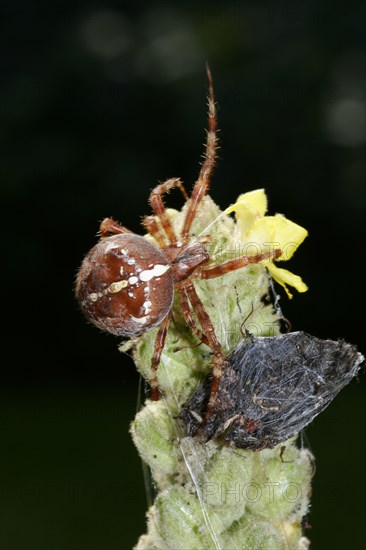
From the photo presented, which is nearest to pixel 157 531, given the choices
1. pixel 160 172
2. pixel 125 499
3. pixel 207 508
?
pixel 207 508

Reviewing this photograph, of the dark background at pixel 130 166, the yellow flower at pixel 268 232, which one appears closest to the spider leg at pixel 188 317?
the yellow flower at pixel 268 232

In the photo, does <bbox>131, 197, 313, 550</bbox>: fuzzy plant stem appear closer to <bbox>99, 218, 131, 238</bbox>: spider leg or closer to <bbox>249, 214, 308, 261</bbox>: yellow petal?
<bbox>249, 214, 308, 261</bbox>: yellow petal

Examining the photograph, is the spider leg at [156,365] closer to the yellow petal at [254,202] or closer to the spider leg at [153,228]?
the yellow petal at [254,202]

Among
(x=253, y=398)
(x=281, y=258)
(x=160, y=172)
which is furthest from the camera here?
(x=160, y=172)

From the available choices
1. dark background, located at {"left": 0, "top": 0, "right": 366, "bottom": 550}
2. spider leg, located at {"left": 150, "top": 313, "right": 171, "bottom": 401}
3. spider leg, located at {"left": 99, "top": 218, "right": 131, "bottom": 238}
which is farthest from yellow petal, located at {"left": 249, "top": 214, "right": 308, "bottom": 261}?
dark background, located at {"left": 0, "top": 0, "right": 366, "bottom": 550}

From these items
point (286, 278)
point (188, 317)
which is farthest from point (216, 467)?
point (286, 278)

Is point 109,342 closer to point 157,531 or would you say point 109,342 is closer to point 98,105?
point 98,105
